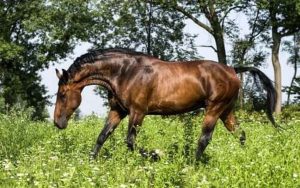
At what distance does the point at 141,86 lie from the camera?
1077cm

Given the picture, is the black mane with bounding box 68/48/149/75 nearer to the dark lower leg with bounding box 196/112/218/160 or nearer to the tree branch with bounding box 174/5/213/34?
the dark lower leg with bounding box 196/112/218/160

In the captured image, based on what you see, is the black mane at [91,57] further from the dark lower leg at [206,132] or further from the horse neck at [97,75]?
the dark lower leg at [206,132]

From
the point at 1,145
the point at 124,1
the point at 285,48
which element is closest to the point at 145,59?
the point at 1,145

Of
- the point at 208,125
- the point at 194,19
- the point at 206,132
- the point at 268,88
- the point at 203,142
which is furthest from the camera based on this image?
the point at 194,19

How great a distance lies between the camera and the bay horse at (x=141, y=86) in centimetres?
1075

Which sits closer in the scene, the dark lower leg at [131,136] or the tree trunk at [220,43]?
the dark lower leg at [131,136]

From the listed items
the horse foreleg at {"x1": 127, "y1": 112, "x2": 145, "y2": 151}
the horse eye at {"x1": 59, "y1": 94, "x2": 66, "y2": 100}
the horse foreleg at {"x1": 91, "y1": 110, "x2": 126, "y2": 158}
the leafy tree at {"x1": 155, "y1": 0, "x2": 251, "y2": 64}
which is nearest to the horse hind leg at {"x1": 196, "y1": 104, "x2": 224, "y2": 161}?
the horse foreleg at {"x1": 127, "y1": 112, "x2": 145, "y2": 151}

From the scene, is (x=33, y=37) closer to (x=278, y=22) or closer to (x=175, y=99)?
(x=278, y=22)

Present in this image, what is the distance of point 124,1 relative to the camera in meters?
44.2

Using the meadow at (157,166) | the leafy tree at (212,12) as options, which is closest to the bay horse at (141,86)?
the meadow at (157,166)

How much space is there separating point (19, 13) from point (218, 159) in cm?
4011

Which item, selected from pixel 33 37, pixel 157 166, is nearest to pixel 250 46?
pixel 33 37

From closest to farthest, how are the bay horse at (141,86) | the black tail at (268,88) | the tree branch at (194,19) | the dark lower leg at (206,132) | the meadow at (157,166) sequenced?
the meadow at (157,166), the dark lower leg at (206,132), the bay horse at (141,86), the black tail at (268,88), the tree branch at (194,19)

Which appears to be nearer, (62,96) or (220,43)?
(62,96)
